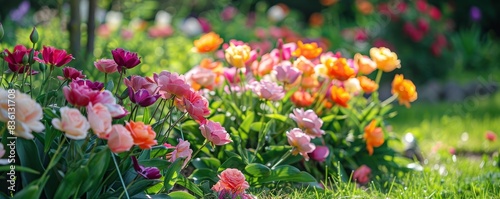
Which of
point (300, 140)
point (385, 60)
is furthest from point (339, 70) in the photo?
point (300, 140)

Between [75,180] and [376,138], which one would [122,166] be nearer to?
[75,180]

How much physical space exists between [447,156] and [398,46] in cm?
333

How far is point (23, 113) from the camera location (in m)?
1.79

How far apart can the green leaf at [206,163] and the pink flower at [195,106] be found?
1.82ft

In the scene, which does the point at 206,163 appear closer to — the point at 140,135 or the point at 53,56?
the point at 53,56

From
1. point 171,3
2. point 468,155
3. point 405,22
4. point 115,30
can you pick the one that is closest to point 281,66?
point 468,155

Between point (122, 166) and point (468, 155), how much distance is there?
2809 millimetres

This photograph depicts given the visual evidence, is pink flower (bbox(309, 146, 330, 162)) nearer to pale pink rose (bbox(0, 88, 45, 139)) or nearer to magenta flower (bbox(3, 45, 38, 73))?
magenta flower (bbox(3, 45, 38, 73))

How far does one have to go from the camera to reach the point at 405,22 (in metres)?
7.25

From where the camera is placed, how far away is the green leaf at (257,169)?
260cm

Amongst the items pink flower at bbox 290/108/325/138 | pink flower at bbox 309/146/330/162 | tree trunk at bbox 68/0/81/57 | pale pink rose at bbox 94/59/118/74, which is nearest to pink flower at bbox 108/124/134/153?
pale pink rose at bbox 94/59/118/74

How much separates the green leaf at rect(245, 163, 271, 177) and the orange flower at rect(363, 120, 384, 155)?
661 mm

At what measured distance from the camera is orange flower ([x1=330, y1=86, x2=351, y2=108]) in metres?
3.06

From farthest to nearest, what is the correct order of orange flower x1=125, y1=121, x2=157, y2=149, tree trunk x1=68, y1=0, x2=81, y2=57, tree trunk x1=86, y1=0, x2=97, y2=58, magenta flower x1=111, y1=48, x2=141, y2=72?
tree trunk x1=86, y1=0, x2=97, y2=58 → tree trunk x1=68, y1=0, x2=81, y2=57 → magenta flower x1=111, y1=48, x2=141, y2=72 → orange flower x1=125, y1=121, x2=157, y2=149
